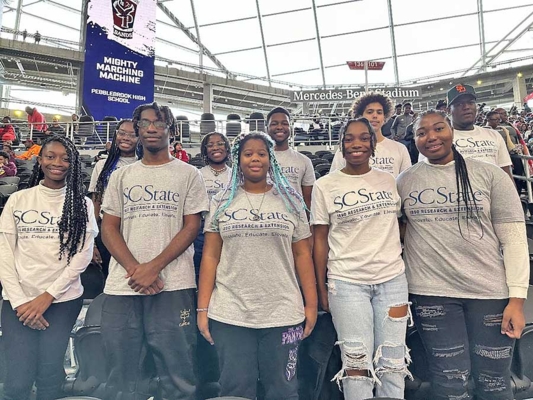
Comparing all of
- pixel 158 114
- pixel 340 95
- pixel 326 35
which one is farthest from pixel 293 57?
pixel 158 114

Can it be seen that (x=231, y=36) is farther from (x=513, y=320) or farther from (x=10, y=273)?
(x=513, y=320)

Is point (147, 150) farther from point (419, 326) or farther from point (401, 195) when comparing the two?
point (419, 326)

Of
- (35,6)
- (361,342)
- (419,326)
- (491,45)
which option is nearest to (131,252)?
(361,342)

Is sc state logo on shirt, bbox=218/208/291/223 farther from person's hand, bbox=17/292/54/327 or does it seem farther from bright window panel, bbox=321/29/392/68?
bright window panel, bbox=321/29/392/68

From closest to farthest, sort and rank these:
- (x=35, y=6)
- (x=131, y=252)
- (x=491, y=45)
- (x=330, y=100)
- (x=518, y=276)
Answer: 1. (x=518, y=276)
2. (x=131, y=252)
3. (x=330, y=100)
4. (x=35, y=6)
5. (x=491, y=45)

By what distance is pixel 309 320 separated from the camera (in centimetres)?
170

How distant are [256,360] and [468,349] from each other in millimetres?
865

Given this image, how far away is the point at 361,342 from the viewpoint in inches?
63.4

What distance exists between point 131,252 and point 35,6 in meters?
18.2

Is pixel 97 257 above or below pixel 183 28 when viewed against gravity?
below

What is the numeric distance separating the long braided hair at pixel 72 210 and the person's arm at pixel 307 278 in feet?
3.49

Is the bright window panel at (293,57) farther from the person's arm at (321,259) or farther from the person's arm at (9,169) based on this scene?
the person's arm at (321,259)

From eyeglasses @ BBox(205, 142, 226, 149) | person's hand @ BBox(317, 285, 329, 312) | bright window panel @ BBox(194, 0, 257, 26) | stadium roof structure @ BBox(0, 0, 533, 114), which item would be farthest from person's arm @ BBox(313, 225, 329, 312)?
bright window panel @ BBox(194, 0, 257, 26)

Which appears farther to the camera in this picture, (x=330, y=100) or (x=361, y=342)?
(x=330, y=100)
